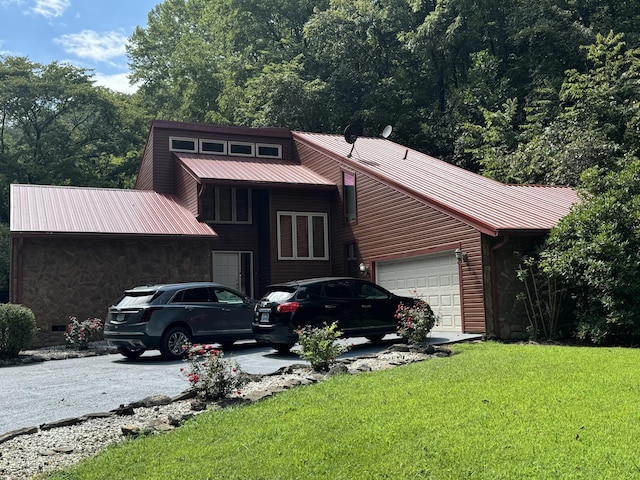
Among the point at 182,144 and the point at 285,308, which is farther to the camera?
the point at 182,144

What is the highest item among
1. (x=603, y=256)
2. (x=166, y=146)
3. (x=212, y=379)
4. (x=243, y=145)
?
(x=243, y=145)

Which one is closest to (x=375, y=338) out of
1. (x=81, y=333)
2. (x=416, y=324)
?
(x=416, y=324)

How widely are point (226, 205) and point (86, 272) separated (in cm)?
623

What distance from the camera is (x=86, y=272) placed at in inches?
683

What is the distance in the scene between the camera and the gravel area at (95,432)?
551cm

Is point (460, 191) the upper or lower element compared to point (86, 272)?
upper

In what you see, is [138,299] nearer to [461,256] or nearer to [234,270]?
[461,256]

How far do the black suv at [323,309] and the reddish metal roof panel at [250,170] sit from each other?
8199 millimetres

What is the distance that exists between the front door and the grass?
1406cm

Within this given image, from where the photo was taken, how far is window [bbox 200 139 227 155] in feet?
79.2

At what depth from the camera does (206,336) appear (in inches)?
512

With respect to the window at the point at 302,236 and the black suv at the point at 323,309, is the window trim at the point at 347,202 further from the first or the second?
the black suv at the point at 323,309

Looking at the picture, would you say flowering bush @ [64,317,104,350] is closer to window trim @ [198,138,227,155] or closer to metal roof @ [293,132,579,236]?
metal roof @ [293,132,579,236]

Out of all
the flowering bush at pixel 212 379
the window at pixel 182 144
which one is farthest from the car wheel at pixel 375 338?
the window at pixel 182 144
